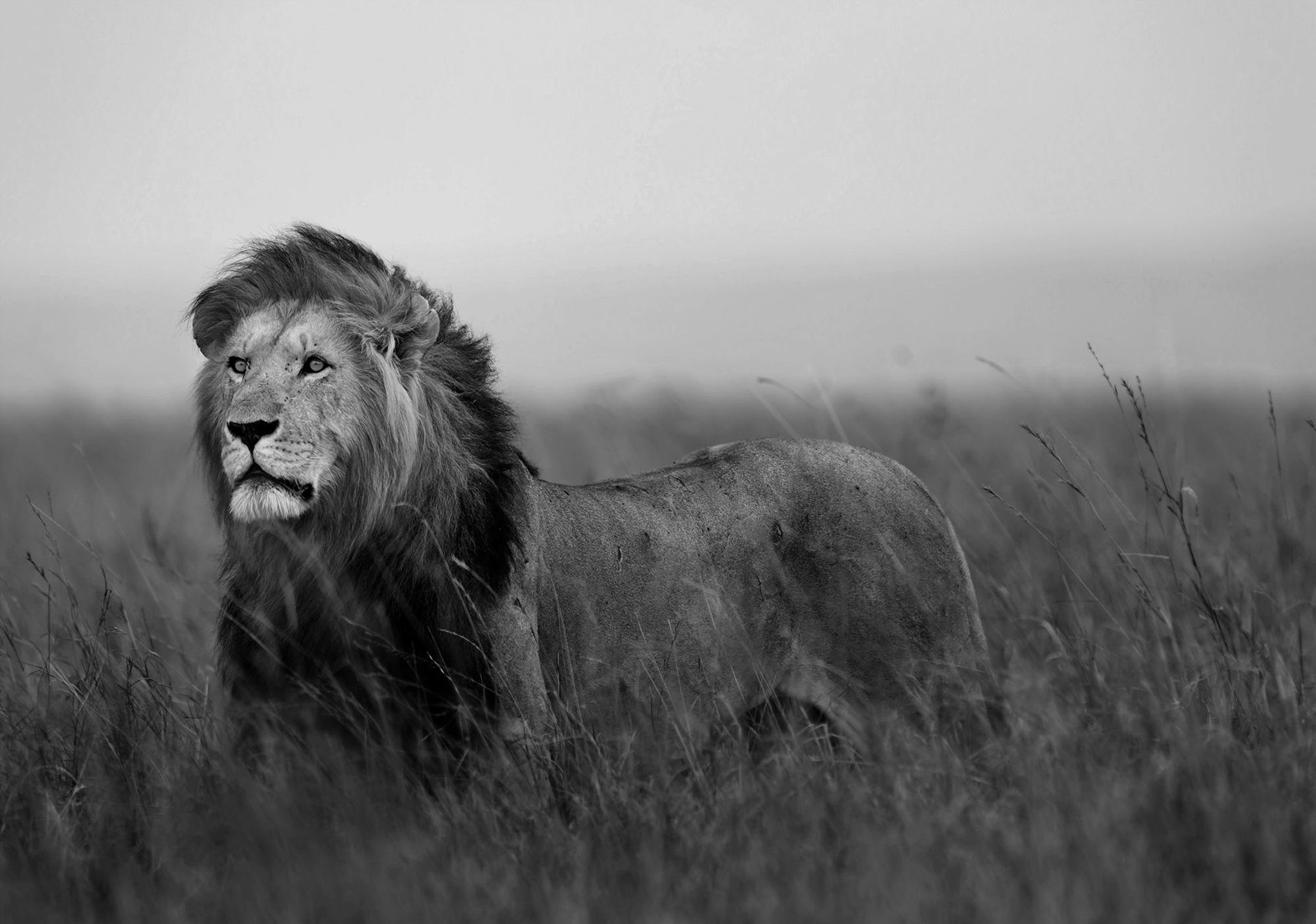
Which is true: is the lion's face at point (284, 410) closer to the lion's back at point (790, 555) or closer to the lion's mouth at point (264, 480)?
the lion's mouth at point (264, 480)

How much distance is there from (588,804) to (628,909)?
2.06ft

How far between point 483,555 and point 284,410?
71cm

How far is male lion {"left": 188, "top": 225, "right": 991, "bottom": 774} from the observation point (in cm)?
399

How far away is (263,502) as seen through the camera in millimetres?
3836

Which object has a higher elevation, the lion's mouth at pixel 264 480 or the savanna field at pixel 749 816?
the lion's mouth at pixel 264 480

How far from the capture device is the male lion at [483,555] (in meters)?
3.99

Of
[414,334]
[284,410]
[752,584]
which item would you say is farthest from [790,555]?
[284,410]

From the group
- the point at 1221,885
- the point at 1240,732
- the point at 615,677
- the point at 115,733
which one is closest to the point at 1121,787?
the point at 1221,885

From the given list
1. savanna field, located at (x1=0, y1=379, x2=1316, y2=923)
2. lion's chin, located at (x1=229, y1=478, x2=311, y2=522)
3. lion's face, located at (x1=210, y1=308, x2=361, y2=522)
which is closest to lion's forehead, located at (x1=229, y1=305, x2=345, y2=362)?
lion's face, located at (x1=210, y1=308, x2=361, y2=522)

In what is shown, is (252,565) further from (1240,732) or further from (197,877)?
(1240,732)

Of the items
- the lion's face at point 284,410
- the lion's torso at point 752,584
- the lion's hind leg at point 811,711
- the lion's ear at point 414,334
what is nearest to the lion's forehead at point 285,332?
the lion's face at point 284,410

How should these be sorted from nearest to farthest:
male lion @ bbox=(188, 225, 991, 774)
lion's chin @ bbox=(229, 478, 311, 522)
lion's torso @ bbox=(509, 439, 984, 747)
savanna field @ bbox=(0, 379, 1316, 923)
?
savanna field @ bbox=(0, 379, 1316, 923) < lion's chin @ bbox=(229, 478, 311, 522) < male lion @ bbox=(188, 225, 991, 774) < lion's torso @ bbox=(509, 439, 984, 747)

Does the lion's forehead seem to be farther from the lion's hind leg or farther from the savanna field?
the lion's hind leg

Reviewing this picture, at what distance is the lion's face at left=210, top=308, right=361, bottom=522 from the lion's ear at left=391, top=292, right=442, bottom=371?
0.55 ft
